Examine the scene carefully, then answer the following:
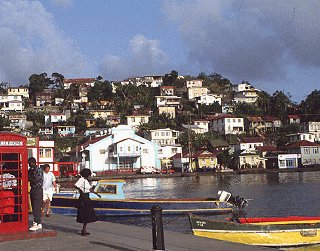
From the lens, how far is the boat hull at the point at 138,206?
94.9 feet

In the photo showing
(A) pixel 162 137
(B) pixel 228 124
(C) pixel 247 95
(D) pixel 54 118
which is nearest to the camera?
(A) pixel 162 137

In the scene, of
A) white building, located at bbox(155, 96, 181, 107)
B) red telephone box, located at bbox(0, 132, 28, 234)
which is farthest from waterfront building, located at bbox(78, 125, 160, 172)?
red telephone box, located at bbox(0, 132, 28, 234)

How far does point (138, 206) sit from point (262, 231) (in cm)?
1309

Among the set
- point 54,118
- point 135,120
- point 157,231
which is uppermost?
point 54,118

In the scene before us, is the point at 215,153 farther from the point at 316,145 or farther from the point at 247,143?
the point at 316,145

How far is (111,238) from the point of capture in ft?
41.3

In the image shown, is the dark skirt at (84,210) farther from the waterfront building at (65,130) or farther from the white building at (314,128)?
the white building at (314,128)

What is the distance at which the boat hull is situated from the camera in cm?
2892

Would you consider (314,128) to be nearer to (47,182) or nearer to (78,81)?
(78,81)

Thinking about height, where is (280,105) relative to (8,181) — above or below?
above

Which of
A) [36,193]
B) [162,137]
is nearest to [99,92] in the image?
[162,137]

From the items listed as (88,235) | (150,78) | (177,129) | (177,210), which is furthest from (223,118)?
(88,235)

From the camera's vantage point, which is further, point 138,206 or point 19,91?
point 19,91

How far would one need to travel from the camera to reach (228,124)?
407ft
